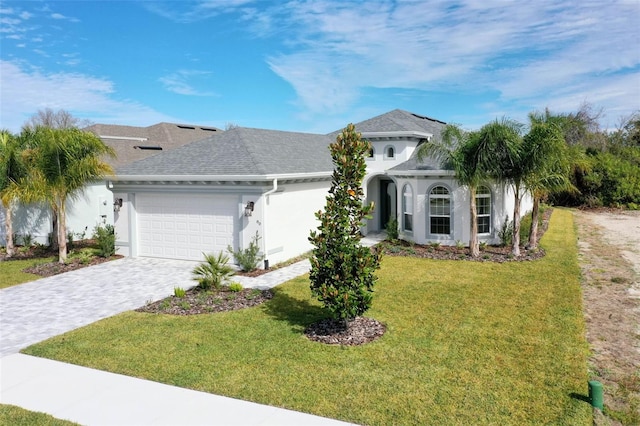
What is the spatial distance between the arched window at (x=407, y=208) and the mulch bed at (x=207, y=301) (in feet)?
28.5

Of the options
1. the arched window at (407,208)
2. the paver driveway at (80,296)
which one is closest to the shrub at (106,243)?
the paver driveway at (80,296)

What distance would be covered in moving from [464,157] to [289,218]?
6476 millimetres

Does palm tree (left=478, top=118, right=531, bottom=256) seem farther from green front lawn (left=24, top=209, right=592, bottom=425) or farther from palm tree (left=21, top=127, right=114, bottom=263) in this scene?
palm tree (left=21, top=127, right=114, bottom=263)

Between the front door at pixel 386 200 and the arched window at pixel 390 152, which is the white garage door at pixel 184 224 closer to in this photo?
the arched window at pixel 390 152

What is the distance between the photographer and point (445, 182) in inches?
666

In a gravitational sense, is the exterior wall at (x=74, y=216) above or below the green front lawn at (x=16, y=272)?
above

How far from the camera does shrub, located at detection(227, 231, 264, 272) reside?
45.2 feet

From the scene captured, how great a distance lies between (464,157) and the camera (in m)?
15.0

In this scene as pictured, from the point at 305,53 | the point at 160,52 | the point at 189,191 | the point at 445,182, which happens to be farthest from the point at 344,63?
the point at 189,191

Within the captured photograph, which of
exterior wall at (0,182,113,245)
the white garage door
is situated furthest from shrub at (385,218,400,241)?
exterior wall at (0,182,113,245)

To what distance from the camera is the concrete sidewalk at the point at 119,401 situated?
5.32 m

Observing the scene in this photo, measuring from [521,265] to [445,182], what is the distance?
440 cm

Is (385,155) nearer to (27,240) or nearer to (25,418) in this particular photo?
(27,240)

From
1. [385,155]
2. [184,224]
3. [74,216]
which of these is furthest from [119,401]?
[385,155]
